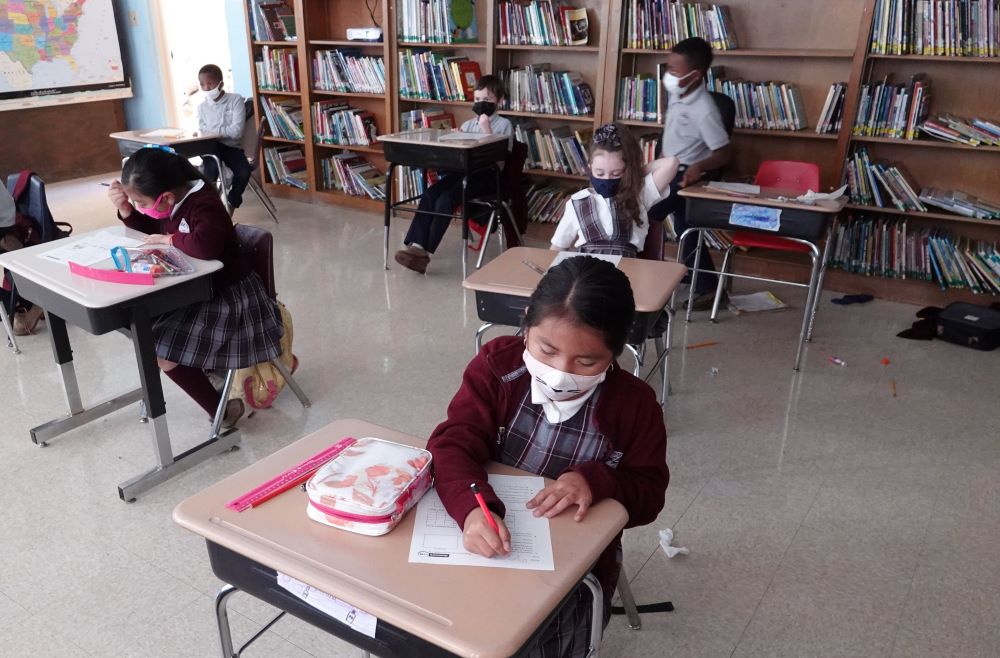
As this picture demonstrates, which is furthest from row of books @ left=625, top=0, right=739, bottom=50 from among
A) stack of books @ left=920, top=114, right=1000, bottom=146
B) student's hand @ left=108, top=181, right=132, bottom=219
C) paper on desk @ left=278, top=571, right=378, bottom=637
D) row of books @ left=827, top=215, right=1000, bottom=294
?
paper on desk @ left=278, top=571, right=378, bottom=637

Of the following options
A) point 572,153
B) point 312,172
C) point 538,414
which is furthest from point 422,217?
point 538,414

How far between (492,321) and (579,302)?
1219 millimetres

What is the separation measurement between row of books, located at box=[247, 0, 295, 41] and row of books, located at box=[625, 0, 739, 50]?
282cm

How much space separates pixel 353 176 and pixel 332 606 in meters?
5.03

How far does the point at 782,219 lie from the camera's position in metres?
3.14

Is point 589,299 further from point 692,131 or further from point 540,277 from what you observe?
point 692,131

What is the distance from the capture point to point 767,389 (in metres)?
3.01

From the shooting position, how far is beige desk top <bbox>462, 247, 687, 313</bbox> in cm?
222

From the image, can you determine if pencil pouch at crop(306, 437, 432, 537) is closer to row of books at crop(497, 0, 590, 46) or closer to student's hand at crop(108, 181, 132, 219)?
student's hand at crop(108, 181, 132, 219)

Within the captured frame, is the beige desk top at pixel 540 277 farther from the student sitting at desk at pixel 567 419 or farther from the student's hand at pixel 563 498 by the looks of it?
the student's hand at pixel 563 498

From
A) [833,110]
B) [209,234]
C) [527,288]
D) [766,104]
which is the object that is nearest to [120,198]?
[209,234]

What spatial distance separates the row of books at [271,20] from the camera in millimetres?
5613

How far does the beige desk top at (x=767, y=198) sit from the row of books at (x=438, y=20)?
2335 mm

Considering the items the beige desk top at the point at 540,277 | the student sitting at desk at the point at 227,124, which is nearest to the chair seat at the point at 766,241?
the beige desk top at the point at 540,277
